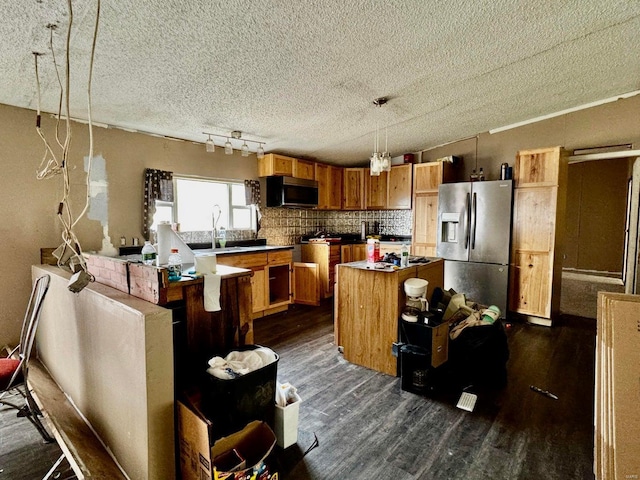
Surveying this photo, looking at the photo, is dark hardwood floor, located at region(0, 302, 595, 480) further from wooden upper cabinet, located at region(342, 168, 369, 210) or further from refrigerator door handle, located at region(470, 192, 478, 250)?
wooden upper cabinet, located at region(342, 168, 369, 210)

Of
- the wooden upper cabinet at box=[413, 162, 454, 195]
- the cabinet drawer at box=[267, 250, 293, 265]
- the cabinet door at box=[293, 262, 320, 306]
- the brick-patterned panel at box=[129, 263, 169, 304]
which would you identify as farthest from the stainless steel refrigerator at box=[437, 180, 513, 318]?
the brick-patterned panel at box=[129, 263, 169, 304]

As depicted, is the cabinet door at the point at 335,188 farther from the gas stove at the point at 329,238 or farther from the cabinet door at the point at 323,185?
the gas stove at the point at 329,238

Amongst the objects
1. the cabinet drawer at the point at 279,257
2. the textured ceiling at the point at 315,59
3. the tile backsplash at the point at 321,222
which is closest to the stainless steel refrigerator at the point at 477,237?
the textured ceiling at the point at 315,59

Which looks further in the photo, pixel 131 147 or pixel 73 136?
pixel 131 147

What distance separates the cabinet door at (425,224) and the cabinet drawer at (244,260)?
2332mm

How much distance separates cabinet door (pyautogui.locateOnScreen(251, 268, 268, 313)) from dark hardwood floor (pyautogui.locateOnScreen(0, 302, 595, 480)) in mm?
1238

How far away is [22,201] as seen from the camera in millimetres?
2840

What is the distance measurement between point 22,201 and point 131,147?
111cm

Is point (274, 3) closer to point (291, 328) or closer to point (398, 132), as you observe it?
point (398, 132)

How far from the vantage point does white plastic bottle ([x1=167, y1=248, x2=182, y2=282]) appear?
5.36ft

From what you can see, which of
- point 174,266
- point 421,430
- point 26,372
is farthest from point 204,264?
point 421,430

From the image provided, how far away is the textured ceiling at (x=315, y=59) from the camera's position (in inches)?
66.5

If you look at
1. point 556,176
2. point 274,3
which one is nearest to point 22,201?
point 274,3

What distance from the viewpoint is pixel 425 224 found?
476 cm
